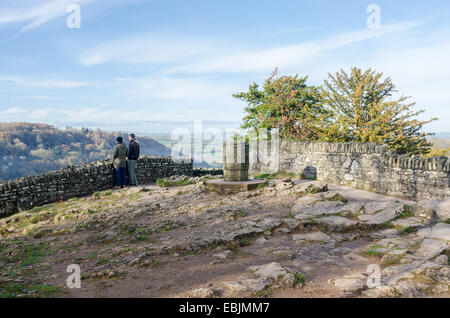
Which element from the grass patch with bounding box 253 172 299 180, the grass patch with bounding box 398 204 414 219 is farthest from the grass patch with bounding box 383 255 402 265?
the grass patch with bounding box 253 172 299 180

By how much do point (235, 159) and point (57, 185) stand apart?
23.0ft

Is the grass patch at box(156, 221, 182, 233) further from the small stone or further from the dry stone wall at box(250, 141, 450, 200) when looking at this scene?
the dry stone wall at box(250, 141, 450, 200)

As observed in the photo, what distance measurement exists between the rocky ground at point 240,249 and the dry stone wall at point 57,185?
1.90m

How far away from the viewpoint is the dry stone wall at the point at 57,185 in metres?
10.9

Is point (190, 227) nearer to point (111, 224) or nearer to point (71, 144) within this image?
point (111, 224)

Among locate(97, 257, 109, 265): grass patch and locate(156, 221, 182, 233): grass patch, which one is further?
locate(156, 221, 182, 233): grass patch

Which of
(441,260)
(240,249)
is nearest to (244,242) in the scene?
(240,249)

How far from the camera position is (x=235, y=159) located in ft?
34.8

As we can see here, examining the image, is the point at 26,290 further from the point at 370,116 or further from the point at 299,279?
the point at 370,116

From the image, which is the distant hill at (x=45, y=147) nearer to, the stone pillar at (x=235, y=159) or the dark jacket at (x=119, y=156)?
the dark jacket at (x=119, y=156)

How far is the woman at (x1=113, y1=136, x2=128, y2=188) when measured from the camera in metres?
13.8

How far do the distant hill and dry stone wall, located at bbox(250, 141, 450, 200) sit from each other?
150ft

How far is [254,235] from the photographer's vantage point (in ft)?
20.0
